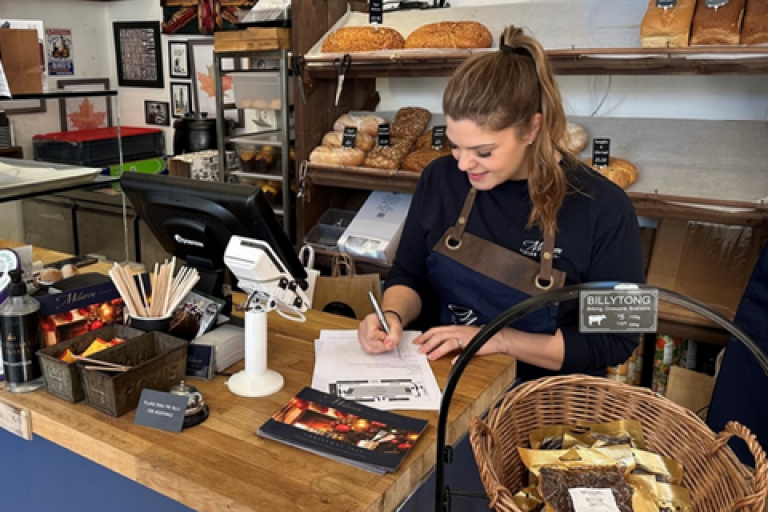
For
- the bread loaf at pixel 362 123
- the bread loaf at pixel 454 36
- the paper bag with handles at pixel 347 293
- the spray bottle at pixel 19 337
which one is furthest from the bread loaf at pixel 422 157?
the spray bottle at pixel 19 337

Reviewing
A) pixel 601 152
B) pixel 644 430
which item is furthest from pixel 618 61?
pixel 644 430

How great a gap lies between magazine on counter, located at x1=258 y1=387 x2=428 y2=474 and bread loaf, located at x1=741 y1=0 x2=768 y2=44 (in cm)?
175

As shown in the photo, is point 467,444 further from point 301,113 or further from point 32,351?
point 301,113

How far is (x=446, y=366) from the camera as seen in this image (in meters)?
1.46

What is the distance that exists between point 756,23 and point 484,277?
1.29m

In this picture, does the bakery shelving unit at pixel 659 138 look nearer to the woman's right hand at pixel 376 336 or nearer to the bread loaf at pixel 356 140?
the bread loaf at pixel 356 140

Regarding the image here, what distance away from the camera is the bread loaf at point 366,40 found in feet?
9.08

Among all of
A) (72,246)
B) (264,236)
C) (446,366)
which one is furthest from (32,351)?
(72,246)

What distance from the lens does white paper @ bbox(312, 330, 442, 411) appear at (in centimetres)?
127

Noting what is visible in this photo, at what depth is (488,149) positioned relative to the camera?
5.14ft

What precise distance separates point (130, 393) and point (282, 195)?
2.17 meters

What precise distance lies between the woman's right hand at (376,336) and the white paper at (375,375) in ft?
0.05

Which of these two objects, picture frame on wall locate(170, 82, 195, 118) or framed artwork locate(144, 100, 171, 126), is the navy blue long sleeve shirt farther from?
framed artwork locate(144, 100, 171, 126)

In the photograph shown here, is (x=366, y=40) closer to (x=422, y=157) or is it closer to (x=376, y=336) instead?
(x=422, y=157)
